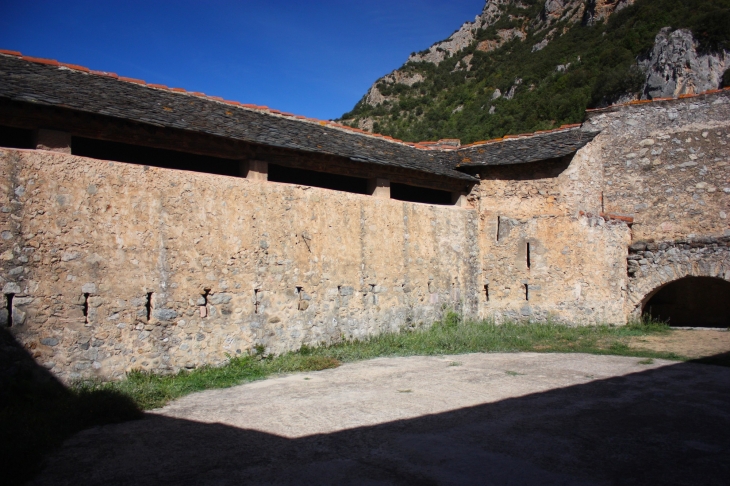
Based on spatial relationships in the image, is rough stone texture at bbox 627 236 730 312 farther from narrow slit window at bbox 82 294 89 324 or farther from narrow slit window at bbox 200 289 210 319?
narrow slit window at bbox 82 294 89 324

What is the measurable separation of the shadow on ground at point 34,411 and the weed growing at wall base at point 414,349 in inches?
15.6

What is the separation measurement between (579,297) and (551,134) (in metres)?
4.80

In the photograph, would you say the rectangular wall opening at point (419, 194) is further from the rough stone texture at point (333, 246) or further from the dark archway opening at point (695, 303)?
the dark archway opening at point (695, 303)

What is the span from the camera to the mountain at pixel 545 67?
2420 centimetres

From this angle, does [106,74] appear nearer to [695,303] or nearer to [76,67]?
[76,67]

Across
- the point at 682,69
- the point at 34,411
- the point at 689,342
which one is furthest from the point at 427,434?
the point at 682,69

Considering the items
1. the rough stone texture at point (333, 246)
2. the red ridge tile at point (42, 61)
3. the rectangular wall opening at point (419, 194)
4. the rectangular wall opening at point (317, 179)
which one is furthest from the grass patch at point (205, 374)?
the red ridge tile at point (42, 61)

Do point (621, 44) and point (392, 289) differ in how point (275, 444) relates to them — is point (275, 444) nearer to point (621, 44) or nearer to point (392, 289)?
point (392, 289)

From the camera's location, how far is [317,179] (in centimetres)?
1184

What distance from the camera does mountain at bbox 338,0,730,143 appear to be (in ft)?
79.4

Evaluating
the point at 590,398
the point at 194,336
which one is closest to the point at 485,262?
the point at 590,398

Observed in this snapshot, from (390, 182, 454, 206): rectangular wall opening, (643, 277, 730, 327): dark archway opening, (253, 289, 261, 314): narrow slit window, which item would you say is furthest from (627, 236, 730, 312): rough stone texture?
(253, 289, 261, 314): narrow slit window

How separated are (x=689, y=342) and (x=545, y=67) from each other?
35725 millimetres

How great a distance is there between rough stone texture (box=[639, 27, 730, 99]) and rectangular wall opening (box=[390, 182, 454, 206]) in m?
14.8
